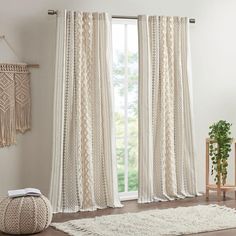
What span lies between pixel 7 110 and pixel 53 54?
0.77 meters

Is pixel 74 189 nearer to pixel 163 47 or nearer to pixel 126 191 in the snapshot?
pixel 126 191

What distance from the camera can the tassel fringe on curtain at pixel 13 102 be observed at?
231 inches

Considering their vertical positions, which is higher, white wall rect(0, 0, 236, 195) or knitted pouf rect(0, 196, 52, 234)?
white wall rect(0, 0, 236, 195)

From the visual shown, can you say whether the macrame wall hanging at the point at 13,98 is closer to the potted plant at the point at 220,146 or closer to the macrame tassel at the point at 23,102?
the macrame tassel at the point at 23,102

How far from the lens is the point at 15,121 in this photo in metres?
5.95

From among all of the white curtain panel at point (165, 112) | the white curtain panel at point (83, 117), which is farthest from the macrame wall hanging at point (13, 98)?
the white curtain panel at point (165, 112)

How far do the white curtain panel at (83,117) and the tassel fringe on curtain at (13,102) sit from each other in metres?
0.31

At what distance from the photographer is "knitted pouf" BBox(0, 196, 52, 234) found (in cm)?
497

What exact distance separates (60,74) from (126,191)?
1625 mm

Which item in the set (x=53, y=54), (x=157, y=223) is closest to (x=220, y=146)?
(x=157, y=223)

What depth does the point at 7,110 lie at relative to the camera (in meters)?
5.89

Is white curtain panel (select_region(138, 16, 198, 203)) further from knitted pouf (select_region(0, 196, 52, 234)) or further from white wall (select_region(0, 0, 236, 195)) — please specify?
knitted pouf (select_region(0, 196, 52, 234))

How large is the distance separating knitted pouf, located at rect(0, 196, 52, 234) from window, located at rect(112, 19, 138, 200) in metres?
1.70

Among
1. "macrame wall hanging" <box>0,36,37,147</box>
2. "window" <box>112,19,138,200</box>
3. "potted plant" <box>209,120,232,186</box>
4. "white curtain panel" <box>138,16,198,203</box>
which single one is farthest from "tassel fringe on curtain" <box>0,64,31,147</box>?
"potted plant" <box>209,120,232,186</box>
